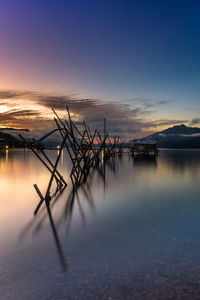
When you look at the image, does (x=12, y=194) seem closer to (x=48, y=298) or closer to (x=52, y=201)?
(x=52, y=201)

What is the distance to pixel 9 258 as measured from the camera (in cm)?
464

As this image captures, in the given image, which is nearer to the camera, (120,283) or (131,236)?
(120,283)

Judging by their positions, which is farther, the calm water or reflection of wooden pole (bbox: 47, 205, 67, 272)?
reflection of wooden pole (bbox: 47, 205, 67, 272)

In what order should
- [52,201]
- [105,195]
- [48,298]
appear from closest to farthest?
[48,298], [52,201], [105,195]

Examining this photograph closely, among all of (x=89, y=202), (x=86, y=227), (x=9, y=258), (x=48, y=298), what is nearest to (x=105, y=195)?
(x=89, y=202)

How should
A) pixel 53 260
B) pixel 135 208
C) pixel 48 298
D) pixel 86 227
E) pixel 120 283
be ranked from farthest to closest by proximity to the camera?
pixel 135 208, pixel 86 227, pixel 53 260, pixel 120 283, pixel 48 298

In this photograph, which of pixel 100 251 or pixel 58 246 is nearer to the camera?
pixel 100 251

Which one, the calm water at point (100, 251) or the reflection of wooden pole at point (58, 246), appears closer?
the calm water at point (100, 251)

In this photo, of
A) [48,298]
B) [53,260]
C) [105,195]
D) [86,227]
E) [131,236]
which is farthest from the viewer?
[105,195]

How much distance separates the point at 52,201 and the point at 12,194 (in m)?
3.32

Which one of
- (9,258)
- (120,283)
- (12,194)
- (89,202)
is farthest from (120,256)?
(12,194)

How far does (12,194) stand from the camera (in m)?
11.4

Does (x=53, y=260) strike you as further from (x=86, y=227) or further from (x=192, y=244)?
(x=192, y=244)

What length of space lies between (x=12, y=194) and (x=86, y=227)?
21.9 feet
